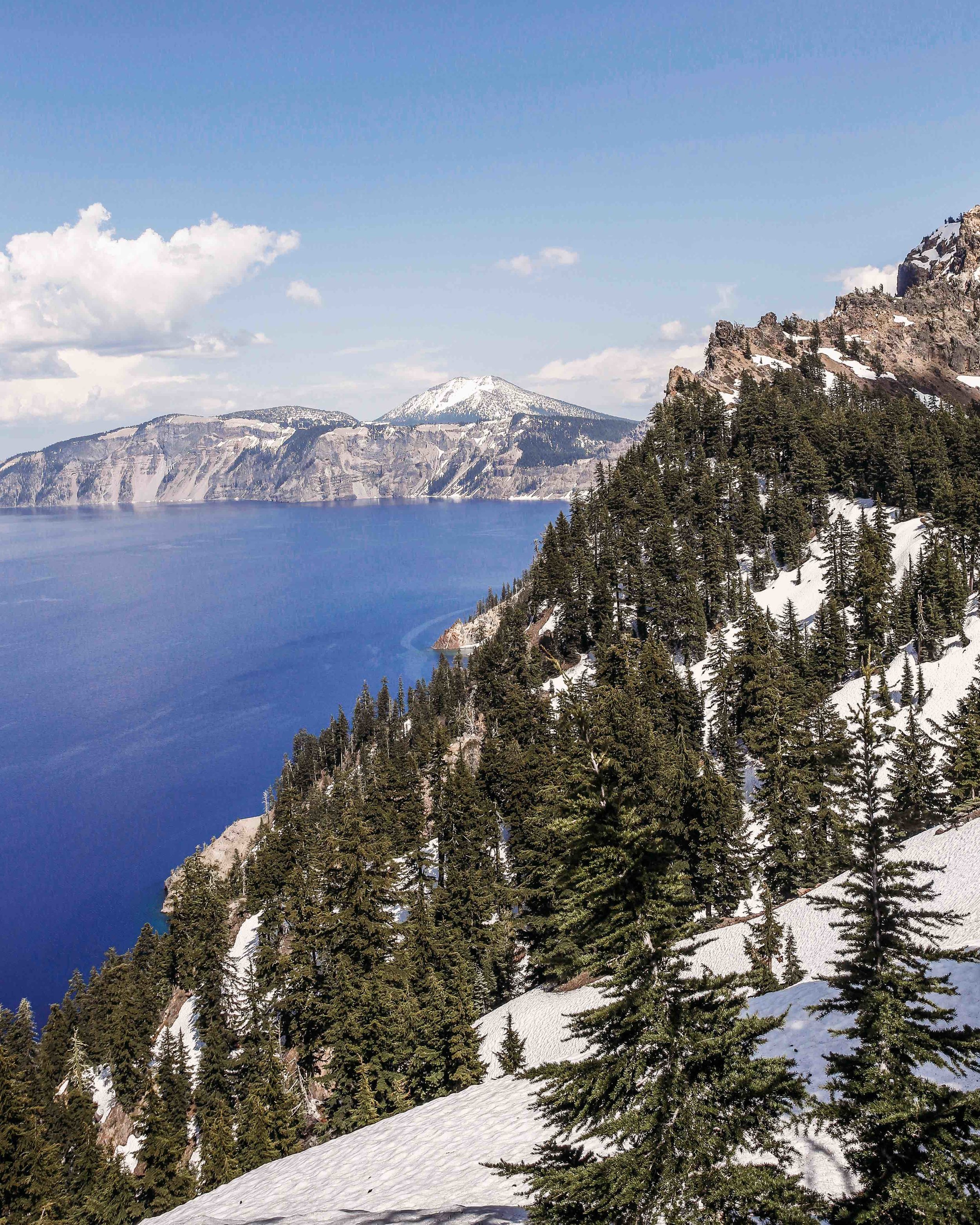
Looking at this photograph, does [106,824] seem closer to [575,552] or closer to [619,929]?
[575,552]

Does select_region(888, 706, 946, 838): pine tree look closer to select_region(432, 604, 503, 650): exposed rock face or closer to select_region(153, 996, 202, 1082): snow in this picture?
select_region(153, 996, 202, 1082): snow

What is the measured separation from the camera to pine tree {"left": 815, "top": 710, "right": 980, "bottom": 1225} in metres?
12.6

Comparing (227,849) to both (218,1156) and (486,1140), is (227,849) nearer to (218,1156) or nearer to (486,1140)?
(218,1156)

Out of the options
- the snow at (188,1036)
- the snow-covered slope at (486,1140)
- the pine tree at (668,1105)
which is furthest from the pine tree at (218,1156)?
the pine tree at (668,1105)

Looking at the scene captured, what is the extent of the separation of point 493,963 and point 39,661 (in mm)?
180155

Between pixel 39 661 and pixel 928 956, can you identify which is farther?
pixel 39 661

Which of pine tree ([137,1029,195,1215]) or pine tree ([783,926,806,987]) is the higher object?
pine tree ([783,926,806,987])

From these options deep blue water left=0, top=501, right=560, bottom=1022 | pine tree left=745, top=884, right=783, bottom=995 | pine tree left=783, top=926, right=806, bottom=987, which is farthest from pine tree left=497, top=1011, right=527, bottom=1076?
deep blue water left=0, top=501, right=560, bottom=1022

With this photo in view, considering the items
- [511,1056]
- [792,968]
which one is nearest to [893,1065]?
[511,1056]

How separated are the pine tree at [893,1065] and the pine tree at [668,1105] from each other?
1318 millimetres

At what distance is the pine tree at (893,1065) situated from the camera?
12617 millimetres

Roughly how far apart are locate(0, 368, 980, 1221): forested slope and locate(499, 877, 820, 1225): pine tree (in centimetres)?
6

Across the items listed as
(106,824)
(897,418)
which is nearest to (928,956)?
(106,824)

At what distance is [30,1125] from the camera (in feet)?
101
